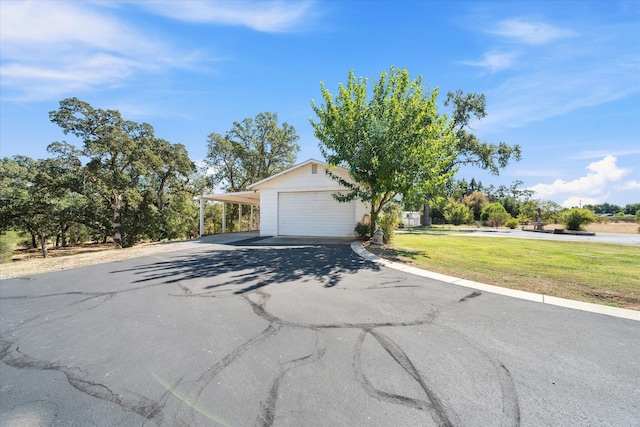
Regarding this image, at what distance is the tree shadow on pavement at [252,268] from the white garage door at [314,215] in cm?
488

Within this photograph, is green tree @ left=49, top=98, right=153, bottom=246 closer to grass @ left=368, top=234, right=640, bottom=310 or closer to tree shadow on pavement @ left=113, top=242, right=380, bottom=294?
tree shadow on pavement @ left=113, top=242, right=380, bottom=294

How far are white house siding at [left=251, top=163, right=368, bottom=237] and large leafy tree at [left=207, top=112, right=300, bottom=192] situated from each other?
1538 cm

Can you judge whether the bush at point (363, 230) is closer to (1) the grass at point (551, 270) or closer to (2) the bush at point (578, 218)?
(1) the grass at point (551, 270)

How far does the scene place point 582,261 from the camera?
23.6ft

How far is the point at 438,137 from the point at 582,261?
20.4 feet

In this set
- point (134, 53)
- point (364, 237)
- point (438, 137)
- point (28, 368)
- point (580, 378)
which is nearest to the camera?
point (580, 378)

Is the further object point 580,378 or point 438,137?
point 438,137

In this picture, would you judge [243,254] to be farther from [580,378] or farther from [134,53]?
[580,378]

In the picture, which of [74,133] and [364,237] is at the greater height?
[74,133]

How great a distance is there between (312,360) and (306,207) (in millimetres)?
12070

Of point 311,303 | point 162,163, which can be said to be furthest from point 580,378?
point 162,163

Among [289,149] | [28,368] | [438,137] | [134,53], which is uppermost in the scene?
[289,149]

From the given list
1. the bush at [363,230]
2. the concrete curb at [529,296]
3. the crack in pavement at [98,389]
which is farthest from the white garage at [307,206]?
the crack in pavement at [98,389]

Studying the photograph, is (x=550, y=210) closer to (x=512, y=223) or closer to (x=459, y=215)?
(x=512, y=223)
